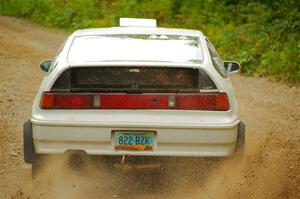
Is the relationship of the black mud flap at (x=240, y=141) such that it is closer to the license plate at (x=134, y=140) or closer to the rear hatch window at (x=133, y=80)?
the rear hatch window at (x=133, y=80)

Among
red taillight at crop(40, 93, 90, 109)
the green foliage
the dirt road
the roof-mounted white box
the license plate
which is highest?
the roof-mounted white box

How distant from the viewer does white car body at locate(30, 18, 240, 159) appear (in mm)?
5031

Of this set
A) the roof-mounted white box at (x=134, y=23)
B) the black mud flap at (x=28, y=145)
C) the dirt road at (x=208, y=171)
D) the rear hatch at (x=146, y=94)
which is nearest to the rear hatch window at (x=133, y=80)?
the rear hatch at (x=146, y=94)

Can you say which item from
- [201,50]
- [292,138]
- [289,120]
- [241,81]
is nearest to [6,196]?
[201,50]

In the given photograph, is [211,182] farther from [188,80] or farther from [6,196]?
[6,196]

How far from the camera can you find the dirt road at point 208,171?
5441 millimetres

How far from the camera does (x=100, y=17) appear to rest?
2219 centimetres

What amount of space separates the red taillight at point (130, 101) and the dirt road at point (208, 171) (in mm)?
690

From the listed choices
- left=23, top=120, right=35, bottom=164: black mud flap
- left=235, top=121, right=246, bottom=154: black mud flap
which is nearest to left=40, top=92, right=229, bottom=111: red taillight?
left=23, top=120, right=35, bottom=164: black mud flap

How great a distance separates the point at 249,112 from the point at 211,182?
165 inches

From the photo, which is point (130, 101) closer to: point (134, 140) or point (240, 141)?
point (134, 140)

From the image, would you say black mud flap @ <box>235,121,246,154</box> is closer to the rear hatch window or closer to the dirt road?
the dirt road

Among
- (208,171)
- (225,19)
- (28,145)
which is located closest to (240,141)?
(208,171)

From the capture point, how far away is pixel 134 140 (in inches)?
200
